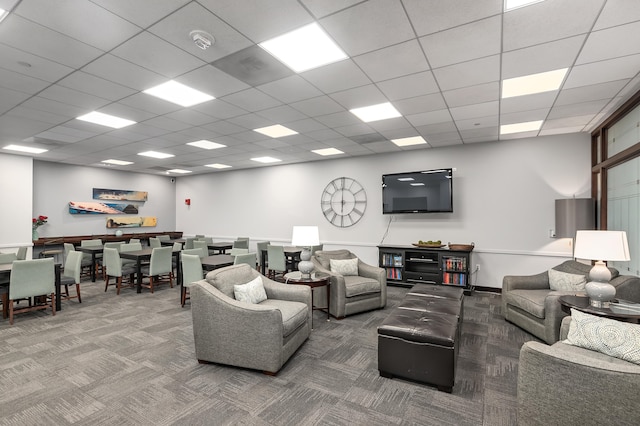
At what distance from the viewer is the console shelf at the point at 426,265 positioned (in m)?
5.77

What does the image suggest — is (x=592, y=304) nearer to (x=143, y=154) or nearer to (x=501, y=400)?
(x=501, y=400)

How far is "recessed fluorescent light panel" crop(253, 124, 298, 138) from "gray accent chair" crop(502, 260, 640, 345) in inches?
157

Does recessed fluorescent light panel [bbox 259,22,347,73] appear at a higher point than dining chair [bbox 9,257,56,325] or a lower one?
higher

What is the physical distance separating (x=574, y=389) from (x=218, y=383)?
246 centimetres

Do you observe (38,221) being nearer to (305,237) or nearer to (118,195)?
(118,195)

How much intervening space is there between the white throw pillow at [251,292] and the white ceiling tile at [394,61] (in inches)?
98.3

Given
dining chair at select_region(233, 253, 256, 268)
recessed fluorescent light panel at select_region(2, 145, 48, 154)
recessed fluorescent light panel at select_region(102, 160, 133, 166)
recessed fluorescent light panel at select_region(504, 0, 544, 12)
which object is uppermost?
recessed fluorescent light panel at select_region(504, 0, 544, 12)

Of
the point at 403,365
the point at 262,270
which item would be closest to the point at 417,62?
the point at 403,365

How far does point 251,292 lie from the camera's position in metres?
3.32

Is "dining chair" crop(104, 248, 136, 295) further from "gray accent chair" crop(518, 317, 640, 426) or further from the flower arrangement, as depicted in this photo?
"gray accent chair" crop(518, 317, 640, 426)

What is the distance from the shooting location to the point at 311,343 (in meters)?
3.45

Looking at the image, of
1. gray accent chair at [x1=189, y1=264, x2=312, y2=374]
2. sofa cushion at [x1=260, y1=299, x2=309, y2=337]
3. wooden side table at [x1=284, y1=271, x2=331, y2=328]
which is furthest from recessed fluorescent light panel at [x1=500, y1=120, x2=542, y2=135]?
gray accent chair at [x1=189, y1=264, x2=312, y2=374]

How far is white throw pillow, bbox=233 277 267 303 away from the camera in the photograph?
3.23m

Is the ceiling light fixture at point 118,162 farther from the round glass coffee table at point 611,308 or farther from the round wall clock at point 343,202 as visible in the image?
the round glass coffee table at point 611,308
